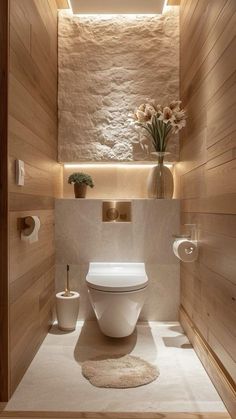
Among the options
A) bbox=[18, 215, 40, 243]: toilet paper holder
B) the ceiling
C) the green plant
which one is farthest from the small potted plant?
the ceiling

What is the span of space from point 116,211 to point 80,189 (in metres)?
0.34

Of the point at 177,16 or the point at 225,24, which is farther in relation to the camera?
the point at 177,16

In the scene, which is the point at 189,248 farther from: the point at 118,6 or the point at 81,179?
the point at 118,6

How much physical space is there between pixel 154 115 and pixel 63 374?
179 cm

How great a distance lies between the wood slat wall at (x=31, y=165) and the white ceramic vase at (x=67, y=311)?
3.6 inches

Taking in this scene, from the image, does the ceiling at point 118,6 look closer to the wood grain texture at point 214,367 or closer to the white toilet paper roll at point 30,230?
the white toilet paper roll at point 30,230

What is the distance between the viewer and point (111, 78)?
8.18 feet

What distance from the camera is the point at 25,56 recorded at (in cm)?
163

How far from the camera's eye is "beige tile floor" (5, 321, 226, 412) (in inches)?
54.1

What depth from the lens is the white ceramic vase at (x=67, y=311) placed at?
2160 millimetres

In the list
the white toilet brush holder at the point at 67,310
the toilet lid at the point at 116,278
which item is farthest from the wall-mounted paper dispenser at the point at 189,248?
the white toilet brush holder at the point at 67,310

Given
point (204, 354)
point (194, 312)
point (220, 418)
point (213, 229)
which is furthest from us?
point (194, 312)

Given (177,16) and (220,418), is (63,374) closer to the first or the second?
(220,418)

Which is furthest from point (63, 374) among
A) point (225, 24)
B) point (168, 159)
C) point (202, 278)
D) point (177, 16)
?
point (177, 16)
